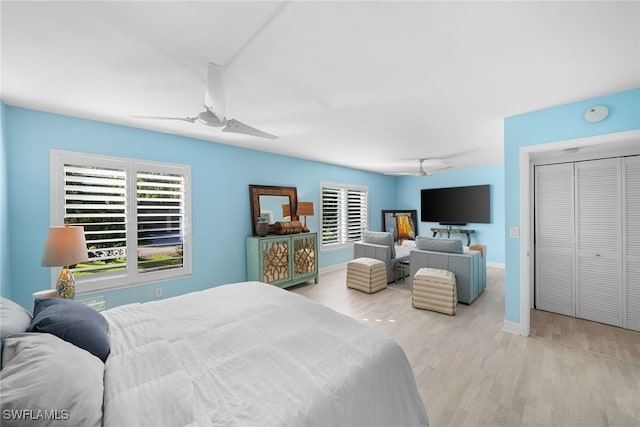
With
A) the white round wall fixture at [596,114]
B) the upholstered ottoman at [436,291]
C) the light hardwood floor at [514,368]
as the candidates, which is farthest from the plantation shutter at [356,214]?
the white round wall fixture at [596,114]

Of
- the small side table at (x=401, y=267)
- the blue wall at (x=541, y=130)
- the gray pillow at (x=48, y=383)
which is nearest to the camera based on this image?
the gray pillow at (x=48, y=383)

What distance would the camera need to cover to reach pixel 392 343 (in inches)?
58.2

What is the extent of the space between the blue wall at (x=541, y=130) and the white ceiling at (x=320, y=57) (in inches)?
4.9

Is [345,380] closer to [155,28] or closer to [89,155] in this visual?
[155,28]

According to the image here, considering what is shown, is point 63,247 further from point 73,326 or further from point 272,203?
point 272,203

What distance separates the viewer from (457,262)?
12.4 ft

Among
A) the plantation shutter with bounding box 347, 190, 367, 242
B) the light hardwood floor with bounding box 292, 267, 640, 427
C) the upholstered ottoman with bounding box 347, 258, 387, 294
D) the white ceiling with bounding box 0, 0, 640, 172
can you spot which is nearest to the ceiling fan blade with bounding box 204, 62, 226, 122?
the white ceiling with bounding box 0, 0, 640, 172

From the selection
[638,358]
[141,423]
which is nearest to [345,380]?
[141,423]

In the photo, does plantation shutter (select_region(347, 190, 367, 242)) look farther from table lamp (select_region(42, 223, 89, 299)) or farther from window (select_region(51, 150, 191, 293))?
table lamp (select_region(42, 223, 89, 299))

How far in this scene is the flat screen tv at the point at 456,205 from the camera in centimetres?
625

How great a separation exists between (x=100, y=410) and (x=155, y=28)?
1.88 meters

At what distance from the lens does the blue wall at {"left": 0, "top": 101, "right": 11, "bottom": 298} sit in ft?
7.64

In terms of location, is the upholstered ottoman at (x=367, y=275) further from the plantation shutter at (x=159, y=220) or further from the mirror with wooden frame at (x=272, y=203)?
the plantation shutter at (x=159, y=220)

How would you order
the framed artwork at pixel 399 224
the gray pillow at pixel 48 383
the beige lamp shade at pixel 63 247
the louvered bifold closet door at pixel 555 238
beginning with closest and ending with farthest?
the gray pillow at pixel 48 383, the beige lamp shade at pixel 63 247, the louvered bifold closet door at pixel 555 238, the framed artwork at pixel 399 224
